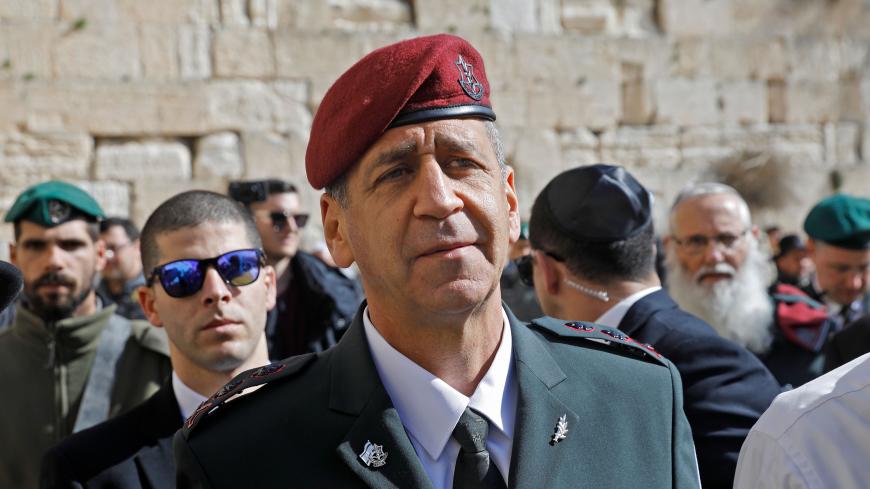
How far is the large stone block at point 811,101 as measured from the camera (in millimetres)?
11820

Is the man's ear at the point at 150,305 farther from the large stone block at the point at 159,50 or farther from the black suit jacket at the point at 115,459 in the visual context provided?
the large stone block at the point at 159,50

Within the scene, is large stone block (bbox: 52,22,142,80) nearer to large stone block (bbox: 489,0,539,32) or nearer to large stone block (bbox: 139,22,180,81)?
large stone block (bbox: 139,22,180,81)

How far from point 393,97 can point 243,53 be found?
859 centimetres

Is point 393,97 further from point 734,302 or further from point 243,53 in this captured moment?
point 243,53

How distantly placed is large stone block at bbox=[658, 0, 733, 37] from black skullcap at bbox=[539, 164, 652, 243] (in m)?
9.09

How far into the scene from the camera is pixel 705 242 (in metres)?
4.29

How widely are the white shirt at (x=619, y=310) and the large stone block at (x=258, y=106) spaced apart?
7.61m

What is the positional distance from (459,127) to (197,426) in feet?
2.49

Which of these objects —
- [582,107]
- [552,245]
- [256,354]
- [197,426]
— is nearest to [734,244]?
[552,245]

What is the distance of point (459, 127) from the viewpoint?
71.7 inches

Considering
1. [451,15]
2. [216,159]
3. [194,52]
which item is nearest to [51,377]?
[216,159]

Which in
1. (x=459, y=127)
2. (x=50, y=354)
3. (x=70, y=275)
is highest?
(x=459, y=127)

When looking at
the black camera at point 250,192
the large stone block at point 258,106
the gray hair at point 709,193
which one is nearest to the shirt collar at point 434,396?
the gray hair at point 709,193

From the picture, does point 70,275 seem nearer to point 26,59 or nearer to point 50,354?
point 50,354
